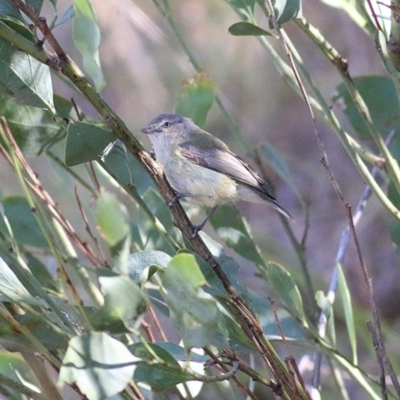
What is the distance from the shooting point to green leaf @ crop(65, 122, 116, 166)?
0.90 m

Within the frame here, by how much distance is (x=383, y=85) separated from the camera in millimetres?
1486

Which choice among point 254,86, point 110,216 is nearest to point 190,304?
point 110,216

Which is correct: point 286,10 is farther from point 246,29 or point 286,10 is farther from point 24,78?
point 24,78

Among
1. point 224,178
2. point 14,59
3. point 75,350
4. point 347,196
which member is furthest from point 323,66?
point 75,350

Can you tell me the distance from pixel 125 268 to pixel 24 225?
749mm

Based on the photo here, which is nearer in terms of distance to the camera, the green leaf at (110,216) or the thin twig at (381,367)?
the green leaf at (110,216)

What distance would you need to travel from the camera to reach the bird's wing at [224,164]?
84.3 inches

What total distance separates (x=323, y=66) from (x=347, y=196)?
115cm

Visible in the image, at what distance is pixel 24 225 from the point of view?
1.34 metres

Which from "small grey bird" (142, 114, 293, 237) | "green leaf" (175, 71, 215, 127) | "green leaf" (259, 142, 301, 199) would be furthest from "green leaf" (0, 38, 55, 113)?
"small grey bird" (142, 114, 293, 237)

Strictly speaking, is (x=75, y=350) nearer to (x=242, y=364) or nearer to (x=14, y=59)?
(x=242, y=364)

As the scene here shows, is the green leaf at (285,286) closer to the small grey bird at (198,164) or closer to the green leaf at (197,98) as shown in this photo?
the green leaf at (197,98)

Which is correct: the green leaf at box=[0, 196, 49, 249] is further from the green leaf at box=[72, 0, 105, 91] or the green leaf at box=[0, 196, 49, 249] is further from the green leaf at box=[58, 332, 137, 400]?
the green leaf at box=[58, 332, 137, 400]

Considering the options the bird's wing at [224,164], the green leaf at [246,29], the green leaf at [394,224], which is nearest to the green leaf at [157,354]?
the green leaf at [246,29]
